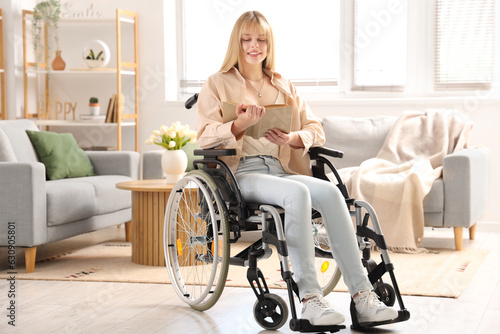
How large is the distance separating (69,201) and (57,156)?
64cm

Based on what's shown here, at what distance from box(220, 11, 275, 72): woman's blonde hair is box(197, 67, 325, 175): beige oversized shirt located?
31mm

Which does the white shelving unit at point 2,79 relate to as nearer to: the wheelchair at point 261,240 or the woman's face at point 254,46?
the wheelchair at point 261,240

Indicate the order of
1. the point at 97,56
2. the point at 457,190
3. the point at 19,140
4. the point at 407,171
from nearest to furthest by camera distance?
the point at 457,190 → the point at 19,140 → the point at 407,171 → the point at 97,56

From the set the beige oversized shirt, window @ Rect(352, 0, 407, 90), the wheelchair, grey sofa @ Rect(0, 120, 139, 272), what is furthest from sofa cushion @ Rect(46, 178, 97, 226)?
window @ Rect(352, 0, 407, 90)

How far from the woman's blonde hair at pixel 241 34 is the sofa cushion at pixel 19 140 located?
1.79m

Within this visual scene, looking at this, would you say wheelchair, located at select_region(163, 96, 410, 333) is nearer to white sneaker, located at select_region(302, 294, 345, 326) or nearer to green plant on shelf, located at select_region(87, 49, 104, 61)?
white sneaker, located at select_region(302, 294, 345, 326)

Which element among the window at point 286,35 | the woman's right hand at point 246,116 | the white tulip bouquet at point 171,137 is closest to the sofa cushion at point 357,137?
the window at point 286,35

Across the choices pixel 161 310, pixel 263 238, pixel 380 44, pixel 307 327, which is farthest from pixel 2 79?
pixel 307 327

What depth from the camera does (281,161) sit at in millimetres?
2822

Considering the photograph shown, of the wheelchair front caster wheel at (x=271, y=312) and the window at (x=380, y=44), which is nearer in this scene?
the wheelchair front caster wheel at (x=271, y=312)

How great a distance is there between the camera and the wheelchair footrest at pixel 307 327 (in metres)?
2.26

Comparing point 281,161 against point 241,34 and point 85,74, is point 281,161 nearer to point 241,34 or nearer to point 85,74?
point 241,34

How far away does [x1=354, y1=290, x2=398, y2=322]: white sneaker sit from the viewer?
91.8 inches

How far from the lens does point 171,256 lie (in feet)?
9.77
